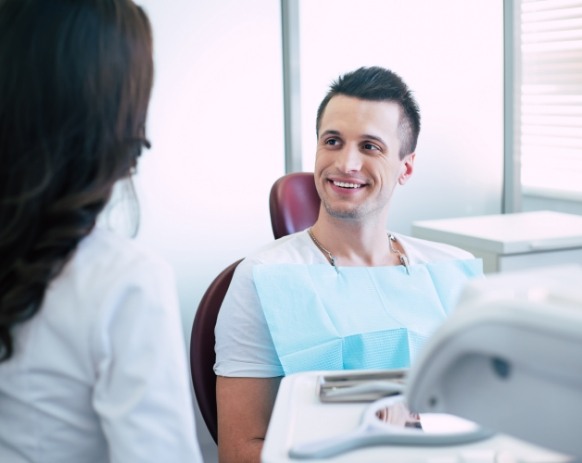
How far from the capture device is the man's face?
1563 millimetres

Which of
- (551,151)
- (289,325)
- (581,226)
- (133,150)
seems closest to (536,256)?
(581,226)

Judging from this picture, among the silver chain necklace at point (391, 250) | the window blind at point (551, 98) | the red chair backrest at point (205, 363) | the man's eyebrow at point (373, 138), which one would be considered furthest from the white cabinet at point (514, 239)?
the red chair backrest at point (205, 363)

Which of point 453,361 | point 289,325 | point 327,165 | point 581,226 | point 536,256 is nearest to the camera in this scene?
point 453,361

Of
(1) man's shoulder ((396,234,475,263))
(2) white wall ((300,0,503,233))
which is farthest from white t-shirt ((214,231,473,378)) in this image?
(2) white wall ((300,0,503,233))

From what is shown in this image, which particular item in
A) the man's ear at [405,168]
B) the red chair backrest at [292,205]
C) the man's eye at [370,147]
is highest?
the man's eye at [370,147]

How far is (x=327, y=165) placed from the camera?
1.58 meters

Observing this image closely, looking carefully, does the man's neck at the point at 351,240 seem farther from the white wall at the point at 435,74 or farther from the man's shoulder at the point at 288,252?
the white wall at the point at 435,74

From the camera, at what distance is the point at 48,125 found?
33.2 inches

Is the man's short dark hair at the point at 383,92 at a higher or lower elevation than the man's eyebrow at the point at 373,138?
higher

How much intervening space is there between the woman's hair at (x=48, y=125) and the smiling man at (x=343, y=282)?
1.91ft

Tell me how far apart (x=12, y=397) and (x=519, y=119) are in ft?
7.35

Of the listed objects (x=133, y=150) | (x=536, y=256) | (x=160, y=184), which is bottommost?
(x=536, y=256)

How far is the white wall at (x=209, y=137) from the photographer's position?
2.27 meters

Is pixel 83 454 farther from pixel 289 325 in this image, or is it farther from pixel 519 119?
pixel 519 119
